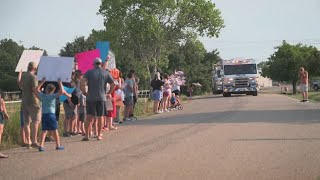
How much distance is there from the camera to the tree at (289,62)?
6116 cm

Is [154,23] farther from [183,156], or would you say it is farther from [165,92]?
[183,156]

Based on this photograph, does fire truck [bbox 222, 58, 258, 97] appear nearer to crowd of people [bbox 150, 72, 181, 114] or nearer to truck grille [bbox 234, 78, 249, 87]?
truck grille [bbox 234, 78, 249, 87]

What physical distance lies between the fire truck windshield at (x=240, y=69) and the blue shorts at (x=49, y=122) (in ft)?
96.1

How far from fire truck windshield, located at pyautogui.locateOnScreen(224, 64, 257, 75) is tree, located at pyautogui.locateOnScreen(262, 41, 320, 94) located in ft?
68.3

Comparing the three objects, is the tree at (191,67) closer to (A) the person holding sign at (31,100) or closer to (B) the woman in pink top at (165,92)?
(B) the woman in pink top at (165,92)

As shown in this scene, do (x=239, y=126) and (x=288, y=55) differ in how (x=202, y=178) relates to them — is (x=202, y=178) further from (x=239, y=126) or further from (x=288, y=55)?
(x=288, y=55)

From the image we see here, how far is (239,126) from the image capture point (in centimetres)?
1499

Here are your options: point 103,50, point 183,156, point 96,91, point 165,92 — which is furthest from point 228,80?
point 183,156

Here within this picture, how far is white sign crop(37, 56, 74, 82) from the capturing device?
12.5 metres

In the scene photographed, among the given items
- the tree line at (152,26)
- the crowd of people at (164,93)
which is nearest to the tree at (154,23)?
the tree line at (152,26)

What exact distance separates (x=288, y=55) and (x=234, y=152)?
55427 millimetres

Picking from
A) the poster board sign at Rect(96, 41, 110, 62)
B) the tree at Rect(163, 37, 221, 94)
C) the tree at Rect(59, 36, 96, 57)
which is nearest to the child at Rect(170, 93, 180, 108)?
the poster board sign at Rect(96, 41, 110, 62)

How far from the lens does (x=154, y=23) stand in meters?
56.1

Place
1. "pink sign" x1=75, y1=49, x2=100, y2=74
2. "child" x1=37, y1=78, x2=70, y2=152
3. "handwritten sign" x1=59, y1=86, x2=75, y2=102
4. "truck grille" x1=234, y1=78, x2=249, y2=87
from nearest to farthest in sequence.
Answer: "child" x1=37, y1=78, x2=70, y2=152 → "handwritten sign" x1=59, y1=86, x2=75, y2=102 → "pink sign" x1=75, y1=49, x2=100, y2=74 → "truck grille" x1=234, y1=78, x2=249, y2=87
